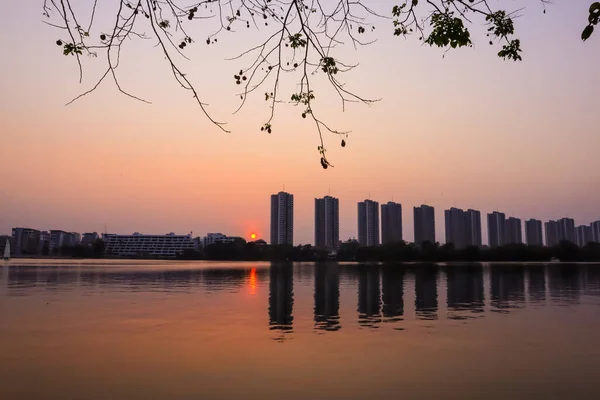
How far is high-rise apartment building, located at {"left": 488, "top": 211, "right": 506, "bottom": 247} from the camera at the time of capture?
190875mm

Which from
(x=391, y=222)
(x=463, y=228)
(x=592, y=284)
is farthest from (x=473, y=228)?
(x=592, y=284)

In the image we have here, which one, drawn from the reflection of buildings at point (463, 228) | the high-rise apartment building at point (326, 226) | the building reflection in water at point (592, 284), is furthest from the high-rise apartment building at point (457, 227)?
the building reflection in water at point (592, 284)

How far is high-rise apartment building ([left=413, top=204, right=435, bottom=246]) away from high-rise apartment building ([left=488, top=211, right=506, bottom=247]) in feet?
81.0

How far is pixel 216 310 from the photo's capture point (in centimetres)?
2536

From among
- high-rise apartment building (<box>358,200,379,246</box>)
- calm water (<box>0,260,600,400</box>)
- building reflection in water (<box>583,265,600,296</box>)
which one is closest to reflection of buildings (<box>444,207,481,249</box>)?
high-rise apartment building (<box>358,200,379,246</box>)

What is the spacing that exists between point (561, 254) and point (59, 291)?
493 feet

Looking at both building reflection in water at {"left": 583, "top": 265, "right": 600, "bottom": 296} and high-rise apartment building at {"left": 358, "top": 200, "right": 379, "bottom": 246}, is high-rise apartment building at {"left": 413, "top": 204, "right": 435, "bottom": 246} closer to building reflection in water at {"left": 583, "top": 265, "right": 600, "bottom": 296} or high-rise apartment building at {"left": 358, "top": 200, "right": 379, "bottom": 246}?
high-rise apartment building at {"left": 358, "top": 200, "right": 379, "bottom": 246}

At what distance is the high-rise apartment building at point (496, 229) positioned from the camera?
190875 millimetres

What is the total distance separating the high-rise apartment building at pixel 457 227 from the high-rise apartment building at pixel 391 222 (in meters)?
17.8

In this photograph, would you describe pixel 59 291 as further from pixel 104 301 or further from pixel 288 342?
pixel 288 342

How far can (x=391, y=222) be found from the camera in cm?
18812

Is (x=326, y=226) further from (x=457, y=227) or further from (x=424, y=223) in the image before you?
(x=457, y=227)

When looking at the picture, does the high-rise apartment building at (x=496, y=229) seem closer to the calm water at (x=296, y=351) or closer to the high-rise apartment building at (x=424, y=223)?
the high-rise apartment building at (x=424, y=223)

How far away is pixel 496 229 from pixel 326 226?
212 feet
